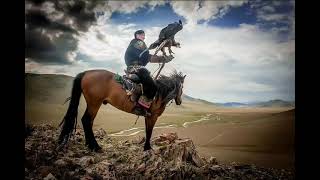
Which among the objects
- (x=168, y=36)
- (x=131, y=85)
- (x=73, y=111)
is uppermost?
(x=168, y=36)

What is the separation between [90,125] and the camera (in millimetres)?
5090

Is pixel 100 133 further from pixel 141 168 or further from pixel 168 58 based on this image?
pixel 168 58

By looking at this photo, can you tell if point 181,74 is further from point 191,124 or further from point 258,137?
point 258,137

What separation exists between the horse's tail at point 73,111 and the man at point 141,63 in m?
0.55

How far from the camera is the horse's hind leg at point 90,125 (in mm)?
5059

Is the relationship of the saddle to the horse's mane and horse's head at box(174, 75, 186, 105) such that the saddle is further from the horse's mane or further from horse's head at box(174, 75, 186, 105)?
horse's head at box(174, 75, 186, 105)

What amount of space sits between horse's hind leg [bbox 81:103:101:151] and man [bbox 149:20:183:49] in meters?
0.92

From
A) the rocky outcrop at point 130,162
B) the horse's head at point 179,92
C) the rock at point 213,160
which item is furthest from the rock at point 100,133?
the rock at point 213,160

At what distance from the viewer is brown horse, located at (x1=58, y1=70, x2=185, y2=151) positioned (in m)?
5.05

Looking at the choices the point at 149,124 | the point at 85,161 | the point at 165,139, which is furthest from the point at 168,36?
the point at 85,161

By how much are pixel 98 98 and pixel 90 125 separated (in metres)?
0.31
